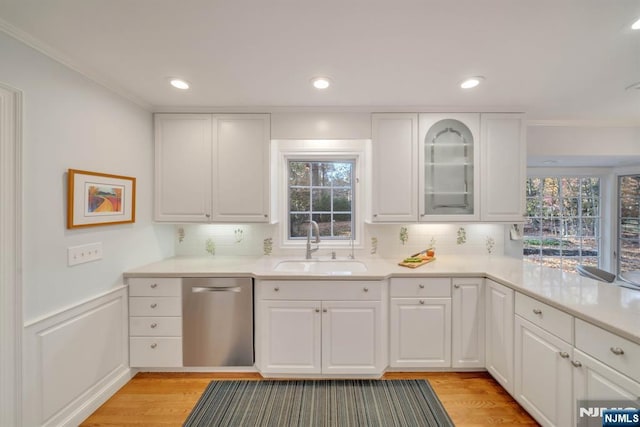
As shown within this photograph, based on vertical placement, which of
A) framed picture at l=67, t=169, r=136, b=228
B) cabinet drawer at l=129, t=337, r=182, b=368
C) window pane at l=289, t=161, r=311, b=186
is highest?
window pane at l=289, t=161, r=311, b=186

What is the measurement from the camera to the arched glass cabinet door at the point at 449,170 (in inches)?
98.9

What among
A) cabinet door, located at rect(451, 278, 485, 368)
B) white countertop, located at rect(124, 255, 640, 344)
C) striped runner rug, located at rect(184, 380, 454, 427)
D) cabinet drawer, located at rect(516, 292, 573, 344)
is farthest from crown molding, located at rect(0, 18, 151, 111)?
cabinet drawer, located at rect(516, 292, 573, 344)

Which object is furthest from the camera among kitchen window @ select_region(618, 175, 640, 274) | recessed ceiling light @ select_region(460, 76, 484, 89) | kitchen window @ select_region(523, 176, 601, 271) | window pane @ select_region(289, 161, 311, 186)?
kitchen window @ select_region(523, 176, 601, 271)

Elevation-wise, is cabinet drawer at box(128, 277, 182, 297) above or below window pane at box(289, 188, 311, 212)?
below

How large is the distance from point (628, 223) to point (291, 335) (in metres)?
4.64

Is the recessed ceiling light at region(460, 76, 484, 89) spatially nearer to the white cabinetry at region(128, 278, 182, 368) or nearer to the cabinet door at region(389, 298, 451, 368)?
the cabinet door at region(389, 298, 451, 368)

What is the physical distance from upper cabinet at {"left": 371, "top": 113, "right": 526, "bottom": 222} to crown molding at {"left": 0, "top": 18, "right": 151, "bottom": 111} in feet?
6.79

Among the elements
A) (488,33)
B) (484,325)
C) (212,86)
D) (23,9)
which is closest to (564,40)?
(488,33)

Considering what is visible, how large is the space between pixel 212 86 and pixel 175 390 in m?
2.33

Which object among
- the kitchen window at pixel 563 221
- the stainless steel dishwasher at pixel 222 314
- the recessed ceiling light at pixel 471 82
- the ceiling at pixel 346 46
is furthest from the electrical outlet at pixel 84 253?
the kitchen window at pixel 563 221

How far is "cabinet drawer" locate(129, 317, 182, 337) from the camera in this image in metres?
2.18

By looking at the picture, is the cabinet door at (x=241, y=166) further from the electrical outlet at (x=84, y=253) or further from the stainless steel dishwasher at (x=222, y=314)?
the electrical outlet at (x=84, y=253)

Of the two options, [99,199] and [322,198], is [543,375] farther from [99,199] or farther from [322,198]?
[99,199]

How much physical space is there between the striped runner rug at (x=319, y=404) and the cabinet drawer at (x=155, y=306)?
2.16 feet
